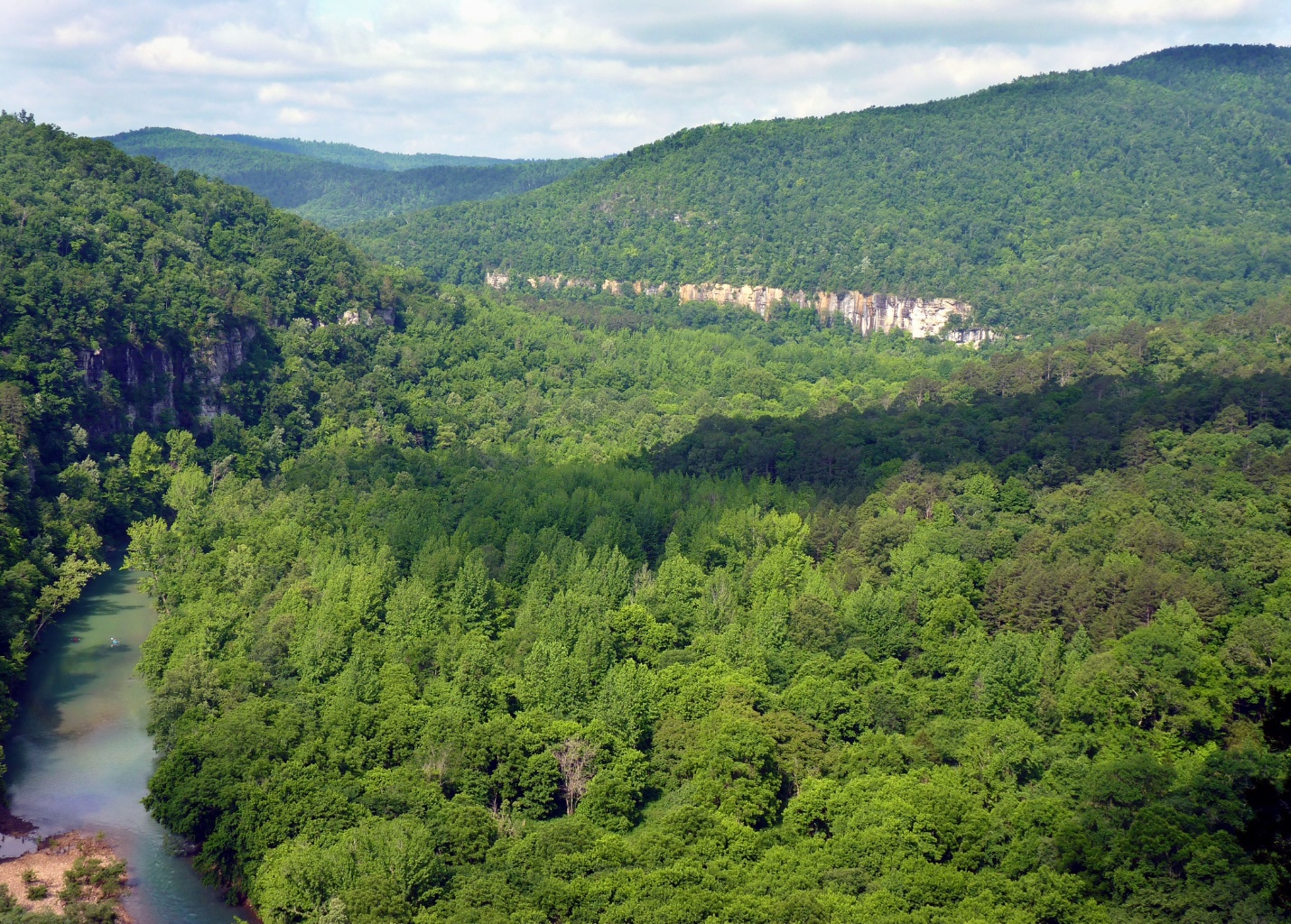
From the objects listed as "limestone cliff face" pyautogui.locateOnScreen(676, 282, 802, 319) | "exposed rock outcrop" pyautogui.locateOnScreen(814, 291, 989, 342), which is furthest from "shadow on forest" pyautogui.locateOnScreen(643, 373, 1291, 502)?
"limestone cliff face" pyautogui.locateOnScreen(676, 282, 802, 319)

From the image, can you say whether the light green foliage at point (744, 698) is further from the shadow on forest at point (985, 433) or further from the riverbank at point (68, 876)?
the riverbank at point (68, 876)

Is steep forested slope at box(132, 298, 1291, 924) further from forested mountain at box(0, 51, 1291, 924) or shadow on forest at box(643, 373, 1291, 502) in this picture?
shadow on forest at box(643, 373, 1291, 502)

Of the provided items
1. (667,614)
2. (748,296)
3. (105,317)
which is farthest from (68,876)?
(748,296)

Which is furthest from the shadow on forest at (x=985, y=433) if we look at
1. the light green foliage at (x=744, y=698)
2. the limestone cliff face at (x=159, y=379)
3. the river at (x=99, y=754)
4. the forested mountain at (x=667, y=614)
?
the limestone cliff face at (x=159, y=379)

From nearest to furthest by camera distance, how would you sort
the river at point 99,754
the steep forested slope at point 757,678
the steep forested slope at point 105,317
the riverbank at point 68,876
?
the steep forested slope at point 757,678 → the riverbank at point 68,876 → the river at point 99,754 → the steep forested slope at point 105,317

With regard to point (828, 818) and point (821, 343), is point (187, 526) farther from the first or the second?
point (821, 343)

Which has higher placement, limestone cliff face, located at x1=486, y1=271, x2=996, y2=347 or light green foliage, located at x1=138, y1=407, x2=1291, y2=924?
limestone cliff face, located at x1=486, y1=271, x2=996, y2=347

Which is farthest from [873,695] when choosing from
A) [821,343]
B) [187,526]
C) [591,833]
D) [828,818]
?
[821,343]
